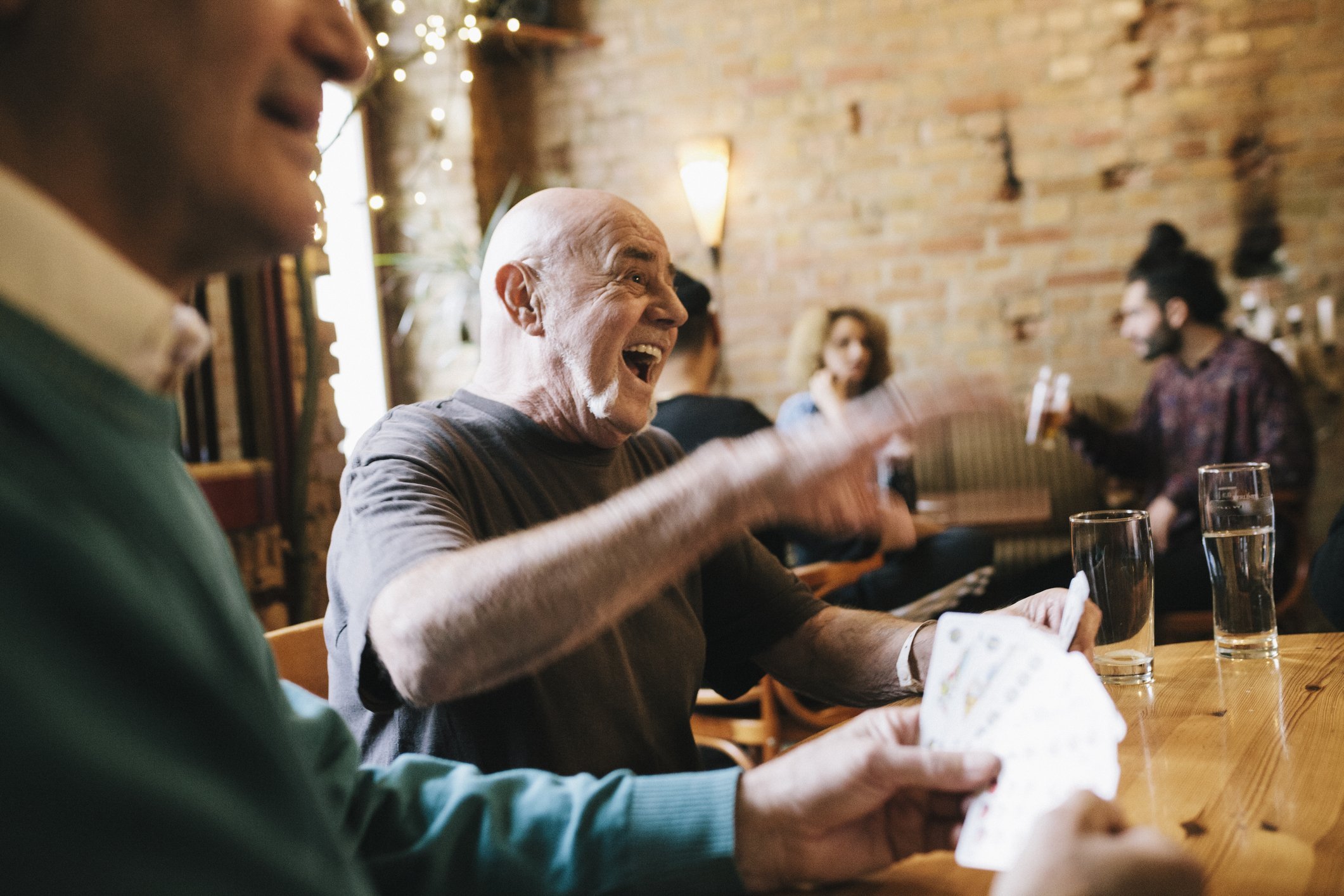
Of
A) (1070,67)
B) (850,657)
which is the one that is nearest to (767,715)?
(850,657)

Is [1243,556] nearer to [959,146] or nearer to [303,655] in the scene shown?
[303,655]

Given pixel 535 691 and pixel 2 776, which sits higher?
pixel 2 776

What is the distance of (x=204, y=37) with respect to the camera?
0.49m

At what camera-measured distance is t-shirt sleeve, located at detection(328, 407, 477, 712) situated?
945mm

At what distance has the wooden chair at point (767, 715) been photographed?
2250 mm

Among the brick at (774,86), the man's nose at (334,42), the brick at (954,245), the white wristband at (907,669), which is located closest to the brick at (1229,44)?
the brick at (954,245)

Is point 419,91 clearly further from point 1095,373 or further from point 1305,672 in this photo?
point 1305,672

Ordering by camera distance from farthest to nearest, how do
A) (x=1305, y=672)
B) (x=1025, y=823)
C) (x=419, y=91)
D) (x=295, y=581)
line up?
(x=419, y=91), (x=295, y=581), (x=1305, y=672), (x=1025, y=823)

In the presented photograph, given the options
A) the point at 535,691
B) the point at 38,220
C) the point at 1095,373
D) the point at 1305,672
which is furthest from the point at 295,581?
the point at 1095,373

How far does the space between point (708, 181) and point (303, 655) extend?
11.8 feet

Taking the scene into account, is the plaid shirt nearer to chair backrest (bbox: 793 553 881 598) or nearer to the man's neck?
the man's neck

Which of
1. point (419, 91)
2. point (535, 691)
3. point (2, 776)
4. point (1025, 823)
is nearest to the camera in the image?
point (2, 776)

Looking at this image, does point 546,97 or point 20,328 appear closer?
point 20,328

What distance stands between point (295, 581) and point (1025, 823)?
269 cm
